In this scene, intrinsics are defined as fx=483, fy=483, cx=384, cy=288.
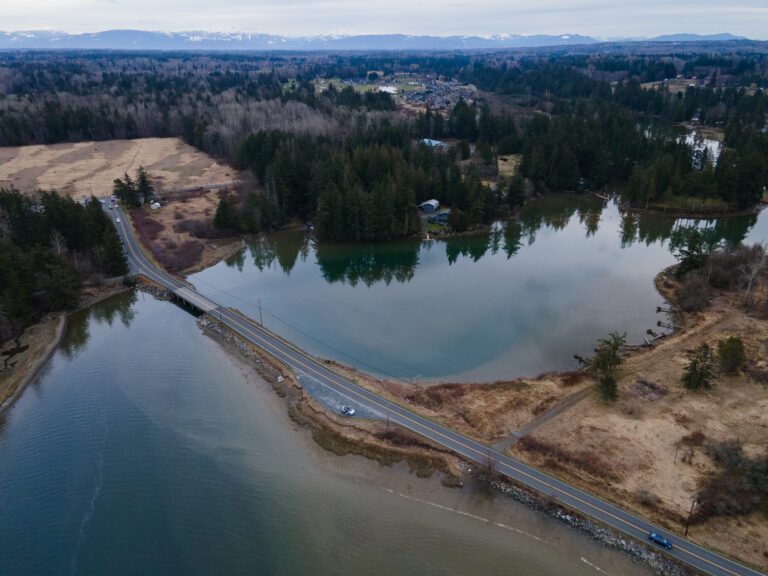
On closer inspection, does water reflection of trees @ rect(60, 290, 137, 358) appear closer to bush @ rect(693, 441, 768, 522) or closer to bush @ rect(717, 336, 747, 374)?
bush @ rect(693, 441, 768, 522)

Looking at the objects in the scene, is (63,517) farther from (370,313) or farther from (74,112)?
(74,112)

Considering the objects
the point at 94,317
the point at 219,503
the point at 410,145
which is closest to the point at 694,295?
the point at 219,503

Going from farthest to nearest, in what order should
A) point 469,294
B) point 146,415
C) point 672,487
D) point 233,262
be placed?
point 233,262
point 469,294
point 146,415
point 672,487

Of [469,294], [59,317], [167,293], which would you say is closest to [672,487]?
[469,294]

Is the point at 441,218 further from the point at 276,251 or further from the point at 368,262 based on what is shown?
the point at 276,251

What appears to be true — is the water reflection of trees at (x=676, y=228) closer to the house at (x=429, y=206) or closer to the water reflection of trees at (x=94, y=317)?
the house at (x=429, y=206)

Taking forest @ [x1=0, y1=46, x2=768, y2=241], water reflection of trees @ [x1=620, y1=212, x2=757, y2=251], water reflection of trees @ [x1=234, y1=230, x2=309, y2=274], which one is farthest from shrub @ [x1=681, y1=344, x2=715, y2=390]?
water reflection of trees @ [x1=234, y1=230, x2=309, y2=274]

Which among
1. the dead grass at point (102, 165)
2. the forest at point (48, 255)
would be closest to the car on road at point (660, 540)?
the forest at point (48, 255)
